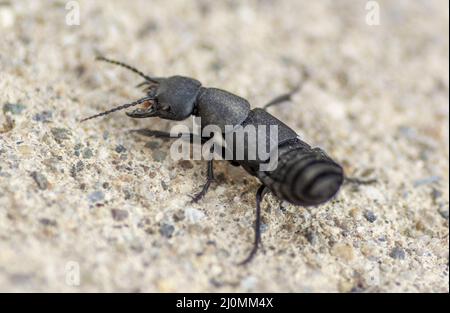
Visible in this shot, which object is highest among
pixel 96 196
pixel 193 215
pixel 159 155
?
pixel 159 155

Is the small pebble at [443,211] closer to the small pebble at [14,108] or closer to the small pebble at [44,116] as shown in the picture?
the small pebble at [44,116]

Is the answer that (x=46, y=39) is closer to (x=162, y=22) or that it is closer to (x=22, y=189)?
(x=162, y=22)

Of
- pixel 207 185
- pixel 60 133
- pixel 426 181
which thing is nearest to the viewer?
pixel 207 185

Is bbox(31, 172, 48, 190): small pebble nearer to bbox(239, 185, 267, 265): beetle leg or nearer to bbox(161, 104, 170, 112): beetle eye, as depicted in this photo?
bbox(161, 104, 170, 112): beetle eye

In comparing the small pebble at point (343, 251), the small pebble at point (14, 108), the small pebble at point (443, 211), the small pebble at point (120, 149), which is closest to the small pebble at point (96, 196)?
the small pebble at point (120, 149)

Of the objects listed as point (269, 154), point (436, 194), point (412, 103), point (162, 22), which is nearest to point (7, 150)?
point (269, 154)

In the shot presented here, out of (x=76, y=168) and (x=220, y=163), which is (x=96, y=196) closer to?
(x=76, y=168)

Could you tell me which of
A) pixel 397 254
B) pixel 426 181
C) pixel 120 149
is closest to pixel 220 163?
pixel 120 149
